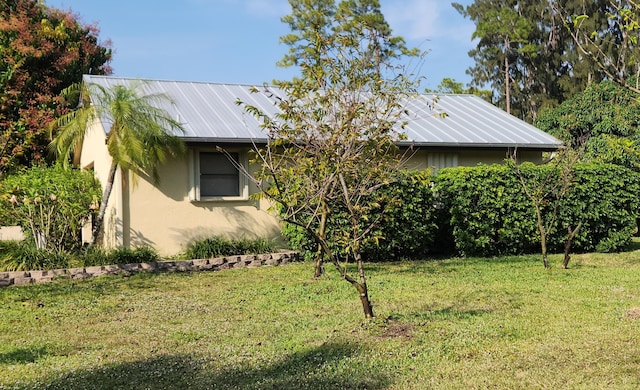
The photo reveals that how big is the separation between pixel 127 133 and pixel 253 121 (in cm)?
346

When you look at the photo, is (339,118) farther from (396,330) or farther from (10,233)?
(10,233)

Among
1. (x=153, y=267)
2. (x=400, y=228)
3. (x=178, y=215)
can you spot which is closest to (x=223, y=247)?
(x=178, y=215)

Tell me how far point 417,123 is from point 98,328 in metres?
10.8

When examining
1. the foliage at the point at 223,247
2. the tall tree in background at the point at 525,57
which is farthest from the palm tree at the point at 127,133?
the tall tree in background at the point at 525,57

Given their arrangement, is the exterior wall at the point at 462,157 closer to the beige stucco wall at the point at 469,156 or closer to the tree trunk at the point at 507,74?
the beige stucco wall at the point at 469,156

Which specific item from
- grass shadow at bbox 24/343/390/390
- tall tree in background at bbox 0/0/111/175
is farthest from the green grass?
tall tree in background at bbox 0/0/111/175

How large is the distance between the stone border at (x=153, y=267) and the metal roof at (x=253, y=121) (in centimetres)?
256

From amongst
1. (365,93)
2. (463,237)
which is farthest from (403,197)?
(365,93)

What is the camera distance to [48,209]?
1140 centimetres

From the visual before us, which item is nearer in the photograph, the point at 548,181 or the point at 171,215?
the point at 548,181

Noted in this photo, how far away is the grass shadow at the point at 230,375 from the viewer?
4594 mm

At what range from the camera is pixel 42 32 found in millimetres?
21250

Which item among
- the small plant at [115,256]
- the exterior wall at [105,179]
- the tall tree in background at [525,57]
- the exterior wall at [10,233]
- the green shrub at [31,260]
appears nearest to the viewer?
the green shrub at [31,260]

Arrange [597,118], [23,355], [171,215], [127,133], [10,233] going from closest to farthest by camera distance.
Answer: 1. [23,355]
2. [127,133]
3. [171,215]
4. [10,233]
5. [597,118]
